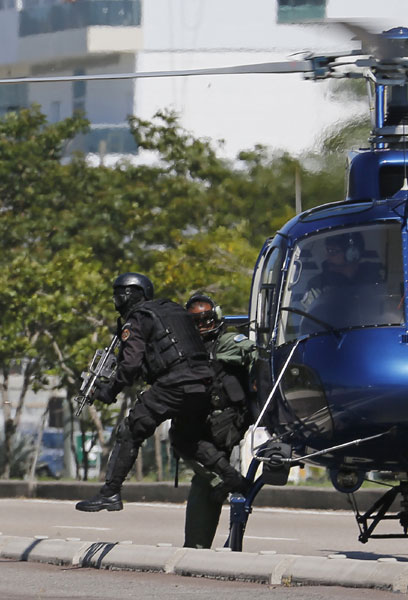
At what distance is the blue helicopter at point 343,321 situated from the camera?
901cm

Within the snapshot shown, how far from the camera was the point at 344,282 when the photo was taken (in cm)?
961

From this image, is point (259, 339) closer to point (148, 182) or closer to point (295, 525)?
point (295, 525)

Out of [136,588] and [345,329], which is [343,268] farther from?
[136,588]

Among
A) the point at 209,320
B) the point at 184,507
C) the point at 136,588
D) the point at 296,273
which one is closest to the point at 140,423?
the point at 209,320

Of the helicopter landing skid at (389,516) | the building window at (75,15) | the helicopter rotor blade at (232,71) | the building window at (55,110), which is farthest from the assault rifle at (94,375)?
the building window at (55,110)

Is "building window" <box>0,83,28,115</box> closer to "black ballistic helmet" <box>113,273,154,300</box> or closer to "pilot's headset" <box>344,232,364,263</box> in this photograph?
"black ballistic helmet" <box>113,273,154,300</box>

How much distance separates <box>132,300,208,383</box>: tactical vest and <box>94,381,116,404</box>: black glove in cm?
26

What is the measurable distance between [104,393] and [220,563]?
64.3 inches

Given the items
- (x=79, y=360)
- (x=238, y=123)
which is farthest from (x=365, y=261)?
(x=238, y=123)

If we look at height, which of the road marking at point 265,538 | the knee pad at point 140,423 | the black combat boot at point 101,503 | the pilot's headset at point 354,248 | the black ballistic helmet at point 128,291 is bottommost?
the road marking at point 265,538

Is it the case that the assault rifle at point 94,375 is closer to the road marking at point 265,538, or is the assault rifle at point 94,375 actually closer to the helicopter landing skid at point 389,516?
the helicopter landing skid at point 389,516

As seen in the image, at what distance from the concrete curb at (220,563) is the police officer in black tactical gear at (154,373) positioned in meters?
0.49

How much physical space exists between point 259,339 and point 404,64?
2.38 meters

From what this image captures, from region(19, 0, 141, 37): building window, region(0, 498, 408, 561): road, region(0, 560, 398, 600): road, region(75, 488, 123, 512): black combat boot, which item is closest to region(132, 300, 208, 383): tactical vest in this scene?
region(75, 488, 123, 512): black combat boot
